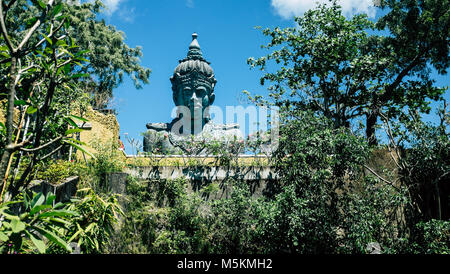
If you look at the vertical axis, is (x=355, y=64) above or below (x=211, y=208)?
above

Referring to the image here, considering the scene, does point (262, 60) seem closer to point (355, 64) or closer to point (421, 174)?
point (355, 64)

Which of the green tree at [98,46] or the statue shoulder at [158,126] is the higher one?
the green tree at [98,46]

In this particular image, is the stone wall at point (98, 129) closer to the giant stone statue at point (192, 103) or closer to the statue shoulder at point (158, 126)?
the giant stone statue at point (192, 103)

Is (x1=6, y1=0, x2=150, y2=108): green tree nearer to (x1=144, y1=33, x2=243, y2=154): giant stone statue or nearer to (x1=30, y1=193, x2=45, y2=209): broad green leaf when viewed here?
(x1=144, y1=33, x2=243, y2=154): giant stone statue

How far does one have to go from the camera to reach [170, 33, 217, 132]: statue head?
43.1ft

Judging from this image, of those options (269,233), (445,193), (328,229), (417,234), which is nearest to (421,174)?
(445,193)

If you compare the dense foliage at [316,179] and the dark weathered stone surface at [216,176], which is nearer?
the dense foliage at [316,179]

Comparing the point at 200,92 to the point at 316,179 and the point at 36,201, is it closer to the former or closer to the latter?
the point at 316,179

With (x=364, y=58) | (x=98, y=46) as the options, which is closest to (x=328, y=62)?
(x=364, y=58)

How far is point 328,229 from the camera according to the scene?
7.06 metres

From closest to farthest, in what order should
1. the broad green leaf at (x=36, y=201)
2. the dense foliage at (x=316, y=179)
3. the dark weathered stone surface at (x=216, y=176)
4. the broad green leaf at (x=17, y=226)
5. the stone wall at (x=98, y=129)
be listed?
the broad green leaf at (x=17, y=226), the broad green leaf at (x=36, y=201), the dense foliage at (x=316, y=179), the dark weathered stone surface at (x=216, y=176), the stone wall at (x=98, y=129)

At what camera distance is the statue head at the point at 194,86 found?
43.1ft

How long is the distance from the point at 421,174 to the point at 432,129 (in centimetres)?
95

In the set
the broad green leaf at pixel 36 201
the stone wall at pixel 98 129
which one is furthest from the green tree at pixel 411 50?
the broad green leaf at pixel 36 201
